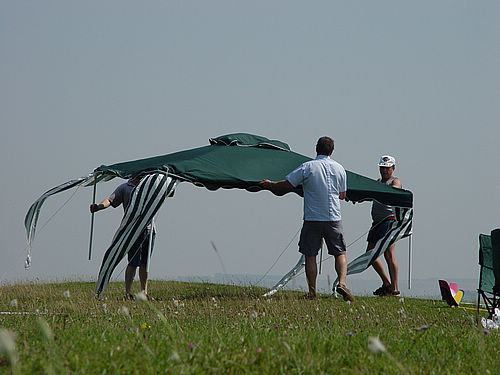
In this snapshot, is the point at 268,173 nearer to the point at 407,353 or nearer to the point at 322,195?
the point at 322,195

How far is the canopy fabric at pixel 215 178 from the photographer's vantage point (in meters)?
12.0

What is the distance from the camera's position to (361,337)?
17.4ft

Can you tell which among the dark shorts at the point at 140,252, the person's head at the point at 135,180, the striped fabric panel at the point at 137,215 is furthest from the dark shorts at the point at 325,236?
the person's head at the point at 135,180

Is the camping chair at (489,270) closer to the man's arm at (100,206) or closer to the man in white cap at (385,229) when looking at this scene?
the man in white cap at (385,229)

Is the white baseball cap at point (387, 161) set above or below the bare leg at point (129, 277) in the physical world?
above

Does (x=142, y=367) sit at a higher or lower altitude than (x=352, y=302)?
higher

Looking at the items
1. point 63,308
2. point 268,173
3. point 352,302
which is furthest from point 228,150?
point 63,308

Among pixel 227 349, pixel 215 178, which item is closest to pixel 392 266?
pixel 215 178

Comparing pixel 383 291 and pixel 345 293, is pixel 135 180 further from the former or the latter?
pixel 383 291

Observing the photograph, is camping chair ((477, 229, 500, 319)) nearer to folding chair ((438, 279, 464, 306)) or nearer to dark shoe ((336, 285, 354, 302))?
folding chair ((438, 279, 464, 306))

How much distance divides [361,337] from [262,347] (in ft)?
3.78

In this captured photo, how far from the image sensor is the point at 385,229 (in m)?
13.8

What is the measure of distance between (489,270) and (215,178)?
3.62m

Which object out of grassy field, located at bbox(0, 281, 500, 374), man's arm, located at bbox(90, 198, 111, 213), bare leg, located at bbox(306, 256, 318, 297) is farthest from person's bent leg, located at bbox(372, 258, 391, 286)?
grassy field, located at bbox(0, 281, 500, 374)
